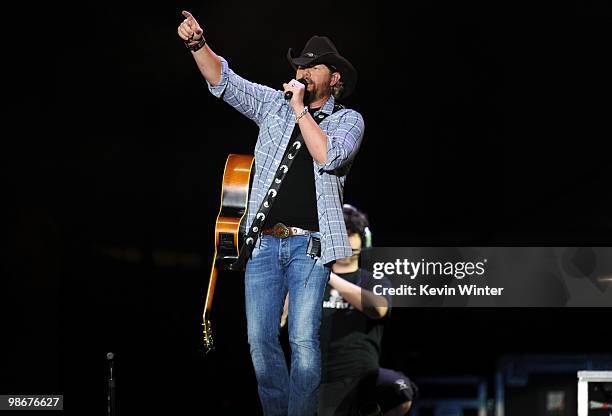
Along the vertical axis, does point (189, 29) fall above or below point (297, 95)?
above

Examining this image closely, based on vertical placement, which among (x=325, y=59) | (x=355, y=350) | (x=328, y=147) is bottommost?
(x=355, y=350)

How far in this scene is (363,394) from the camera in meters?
4.42

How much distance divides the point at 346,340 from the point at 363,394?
286mm

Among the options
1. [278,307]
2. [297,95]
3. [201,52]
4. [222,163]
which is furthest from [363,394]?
[201,52]

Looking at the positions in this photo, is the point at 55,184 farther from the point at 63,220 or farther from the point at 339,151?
the point at 339,151

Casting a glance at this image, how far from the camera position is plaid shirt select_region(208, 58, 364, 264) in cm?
343

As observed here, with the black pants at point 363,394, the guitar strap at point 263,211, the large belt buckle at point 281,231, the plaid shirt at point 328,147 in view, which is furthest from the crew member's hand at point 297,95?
the black pants at point 363,394

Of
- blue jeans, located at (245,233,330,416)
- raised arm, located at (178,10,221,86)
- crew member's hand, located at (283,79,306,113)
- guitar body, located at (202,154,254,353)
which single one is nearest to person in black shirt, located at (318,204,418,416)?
guitar body, located at (202,154,254,353)

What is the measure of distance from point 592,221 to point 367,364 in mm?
1485

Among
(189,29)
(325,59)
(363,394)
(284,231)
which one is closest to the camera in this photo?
(284,231)

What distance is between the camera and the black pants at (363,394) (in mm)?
4395

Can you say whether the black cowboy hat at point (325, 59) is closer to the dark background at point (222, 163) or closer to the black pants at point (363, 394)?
the dark background at point (222, 163)

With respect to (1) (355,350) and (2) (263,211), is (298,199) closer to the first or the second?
(2) (263,211)

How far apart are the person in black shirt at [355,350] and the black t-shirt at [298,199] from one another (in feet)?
3.59
